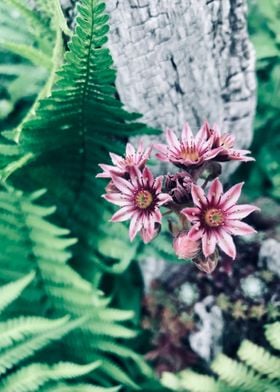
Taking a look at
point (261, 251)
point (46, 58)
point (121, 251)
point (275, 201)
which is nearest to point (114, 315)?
point (121, 251)

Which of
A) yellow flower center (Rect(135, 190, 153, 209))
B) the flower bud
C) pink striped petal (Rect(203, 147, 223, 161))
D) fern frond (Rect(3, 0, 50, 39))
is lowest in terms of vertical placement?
the flower bud

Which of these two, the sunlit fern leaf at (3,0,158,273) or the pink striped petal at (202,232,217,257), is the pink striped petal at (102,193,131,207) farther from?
the sunlit fern leaf at (3,0,158,273)

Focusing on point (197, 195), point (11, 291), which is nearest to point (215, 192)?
point (197, 195)

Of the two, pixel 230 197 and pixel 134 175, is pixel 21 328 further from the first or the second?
pixel 230 197

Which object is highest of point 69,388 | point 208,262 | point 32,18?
point 32,18

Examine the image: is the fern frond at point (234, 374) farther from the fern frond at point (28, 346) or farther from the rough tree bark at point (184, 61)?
the rough tree bark at point (184, 61)

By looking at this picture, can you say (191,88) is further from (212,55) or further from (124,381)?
(124,381)

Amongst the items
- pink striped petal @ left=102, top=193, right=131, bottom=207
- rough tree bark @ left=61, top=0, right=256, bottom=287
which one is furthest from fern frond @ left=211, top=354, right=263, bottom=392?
rough tree bark @ left=61, top=0, right=256, bottom=287

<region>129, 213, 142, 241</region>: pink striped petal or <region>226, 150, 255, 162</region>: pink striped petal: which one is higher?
<region>226, 150, 255, 162</region>: pink striped petal
